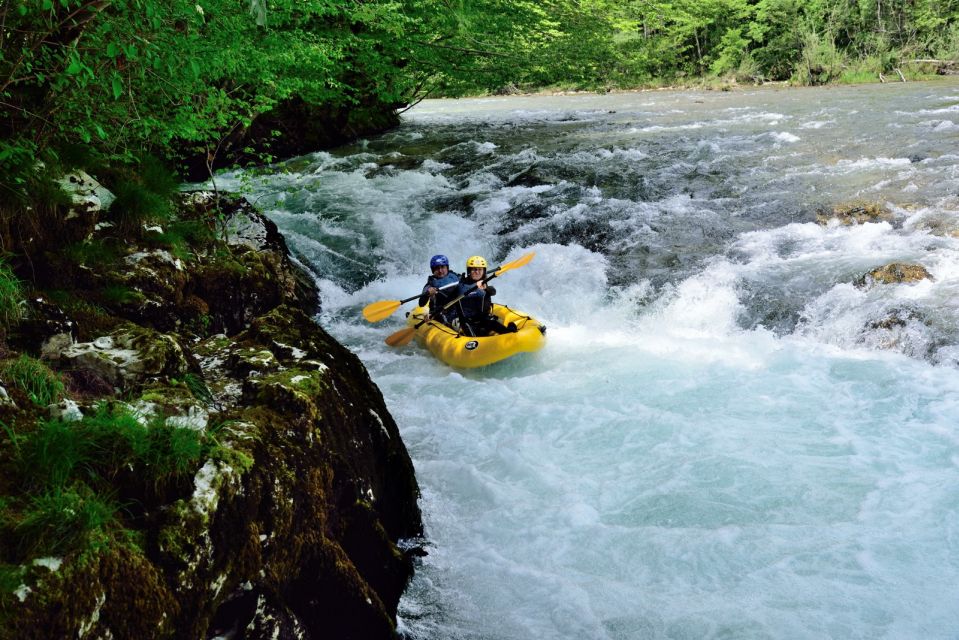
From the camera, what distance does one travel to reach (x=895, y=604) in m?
3.39

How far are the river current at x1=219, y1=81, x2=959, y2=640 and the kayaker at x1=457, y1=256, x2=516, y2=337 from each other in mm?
657

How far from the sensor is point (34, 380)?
2.61 meters

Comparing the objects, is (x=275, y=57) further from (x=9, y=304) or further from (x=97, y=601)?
(x=97, y=601)

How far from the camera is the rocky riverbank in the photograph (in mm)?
2053

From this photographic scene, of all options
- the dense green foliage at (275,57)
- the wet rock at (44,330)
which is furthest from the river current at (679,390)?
the wet rock at (44,330)

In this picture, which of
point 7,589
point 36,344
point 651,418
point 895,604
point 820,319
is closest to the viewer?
point 7,589

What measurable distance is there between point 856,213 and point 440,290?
215 inches

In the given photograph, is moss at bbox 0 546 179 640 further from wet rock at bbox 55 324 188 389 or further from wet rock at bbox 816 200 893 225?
wet rock at bbox 816 200 893 225

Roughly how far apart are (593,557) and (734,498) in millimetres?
1095

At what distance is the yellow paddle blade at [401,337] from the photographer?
7.46 metres

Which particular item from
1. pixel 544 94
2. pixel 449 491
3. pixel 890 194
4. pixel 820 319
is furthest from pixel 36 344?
pixel 544 94

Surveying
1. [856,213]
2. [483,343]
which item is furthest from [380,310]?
[856,213]

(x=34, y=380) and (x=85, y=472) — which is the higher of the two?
(x=34, y=380)

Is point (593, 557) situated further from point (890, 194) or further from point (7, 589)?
point (890, 194)
